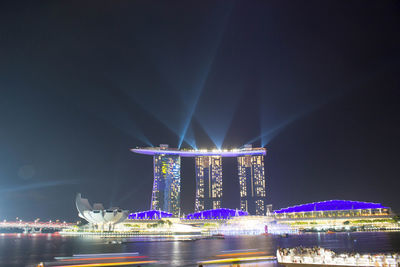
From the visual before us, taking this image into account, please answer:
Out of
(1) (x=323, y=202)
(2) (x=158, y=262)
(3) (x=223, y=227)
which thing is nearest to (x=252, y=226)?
(3) (x=223, y=227)

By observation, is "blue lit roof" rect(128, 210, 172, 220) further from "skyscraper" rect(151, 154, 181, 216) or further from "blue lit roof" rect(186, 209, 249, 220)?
"skyscraper" rect(151, 154, 181, 216)

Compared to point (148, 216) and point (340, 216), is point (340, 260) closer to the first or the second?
point (148, 216)

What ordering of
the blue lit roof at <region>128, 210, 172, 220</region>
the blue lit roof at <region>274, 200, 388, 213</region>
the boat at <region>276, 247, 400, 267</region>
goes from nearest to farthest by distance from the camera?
the boat at <region>276, 247, 400, 267</region>
the blue lit roof at <region>128, 210, 172, 220</region>
the blue lit roof at <region>274, 200, 388, 213</region>

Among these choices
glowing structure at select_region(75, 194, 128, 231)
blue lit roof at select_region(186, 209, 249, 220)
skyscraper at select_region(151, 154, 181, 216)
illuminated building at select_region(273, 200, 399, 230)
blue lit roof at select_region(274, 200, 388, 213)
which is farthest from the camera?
skyscraper at select_region(151, 154, 181, 216)

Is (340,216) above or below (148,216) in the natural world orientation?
below

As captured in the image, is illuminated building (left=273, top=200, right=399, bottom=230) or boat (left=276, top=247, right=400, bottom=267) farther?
illuminated building (left=273, top=200, right=399, bottom=230)

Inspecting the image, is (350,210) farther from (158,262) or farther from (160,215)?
(158,262)

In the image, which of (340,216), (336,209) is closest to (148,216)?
(336,209)

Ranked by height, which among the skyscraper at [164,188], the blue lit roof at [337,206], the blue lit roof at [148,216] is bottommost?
the blue lit roof at [148,216]

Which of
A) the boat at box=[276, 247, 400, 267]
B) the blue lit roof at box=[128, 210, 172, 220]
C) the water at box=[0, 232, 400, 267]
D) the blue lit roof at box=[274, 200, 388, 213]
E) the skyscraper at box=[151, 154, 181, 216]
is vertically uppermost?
the skyscraper at box=[151, 154, 181, 216]

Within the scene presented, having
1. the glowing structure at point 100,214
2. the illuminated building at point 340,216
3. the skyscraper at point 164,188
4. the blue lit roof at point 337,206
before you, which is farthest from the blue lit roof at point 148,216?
the blue lit roof at point 337,206

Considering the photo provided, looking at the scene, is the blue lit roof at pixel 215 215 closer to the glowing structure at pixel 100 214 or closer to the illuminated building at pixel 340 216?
the illuminated building at pixel 340 216

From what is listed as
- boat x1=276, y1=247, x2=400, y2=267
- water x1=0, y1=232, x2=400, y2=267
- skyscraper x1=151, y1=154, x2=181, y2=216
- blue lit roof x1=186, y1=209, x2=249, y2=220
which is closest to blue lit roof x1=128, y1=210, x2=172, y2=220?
blue lit roof x1=186, y1=209, x2=249, y2=220
